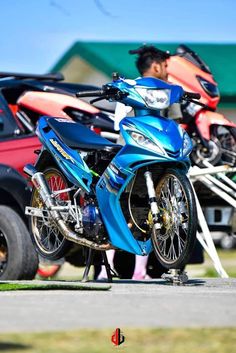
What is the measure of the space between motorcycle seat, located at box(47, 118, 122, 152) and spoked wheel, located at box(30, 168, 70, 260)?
0.36 meters

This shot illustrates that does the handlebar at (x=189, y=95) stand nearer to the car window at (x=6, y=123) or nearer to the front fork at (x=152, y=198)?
the front fork at (x=152, y=198)

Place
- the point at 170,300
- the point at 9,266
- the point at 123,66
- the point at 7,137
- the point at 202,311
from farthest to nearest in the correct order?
the point at 123,66 < the point at 7,137 < the point at 9,266 < the point at 170,300 < the point at 202,311

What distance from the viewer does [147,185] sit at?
8625mm

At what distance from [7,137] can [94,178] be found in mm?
2092

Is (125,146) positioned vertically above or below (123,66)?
below

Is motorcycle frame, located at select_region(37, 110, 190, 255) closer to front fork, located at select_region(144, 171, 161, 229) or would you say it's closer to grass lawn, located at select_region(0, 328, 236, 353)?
front fork, located at select_region(144, 171, 161, 229)

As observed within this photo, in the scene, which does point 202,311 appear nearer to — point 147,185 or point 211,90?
point 147,185

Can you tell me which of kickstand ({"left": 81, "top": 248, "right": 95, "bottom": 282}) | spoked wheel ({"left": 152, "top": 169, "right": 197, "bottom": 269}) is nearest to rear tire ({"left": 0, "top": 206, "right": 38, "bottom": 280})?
kickstand ({"left": 81, "top": 248, "right": 95, "bottom": 282})

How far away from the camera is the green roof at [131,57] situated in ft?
93.4

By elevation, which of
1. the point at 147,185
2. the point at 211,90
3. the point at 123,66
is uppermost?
the point at 123,66

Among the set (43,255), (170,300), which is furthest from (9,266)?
(170,300)

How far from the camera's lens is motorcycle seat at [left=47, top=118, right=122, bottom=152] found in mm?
9158

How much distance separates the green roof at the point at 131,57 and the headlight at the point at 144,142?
19.0 metres

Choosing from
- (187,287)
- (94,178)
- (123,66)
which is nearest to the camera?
(187,287)
